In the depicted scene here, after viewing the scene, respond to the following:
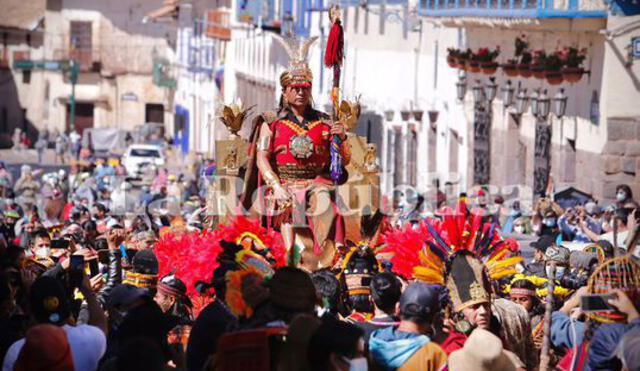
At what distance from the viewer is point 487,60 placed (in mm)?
26531

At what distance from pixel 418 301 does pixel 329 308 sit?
57.3 inches

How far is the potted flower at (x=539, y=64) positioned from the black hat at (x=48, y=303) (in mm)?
16648

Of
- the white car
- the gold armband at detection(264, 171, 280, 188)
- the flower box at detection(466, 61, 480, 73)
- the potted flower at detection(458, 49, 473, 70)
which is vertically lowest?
the white car

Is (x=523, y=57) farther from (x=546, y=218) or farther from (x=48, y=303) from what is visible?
(x=48, y=303)

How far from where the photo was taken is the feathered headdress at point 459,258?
865 cm

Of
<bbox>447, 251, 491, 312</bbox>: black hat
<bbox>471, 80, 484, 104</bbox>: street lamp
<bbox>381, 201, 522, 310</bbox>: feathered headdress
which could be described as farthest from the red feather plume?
<bbox>471, 80, 484, 104</bbox>: street lamp

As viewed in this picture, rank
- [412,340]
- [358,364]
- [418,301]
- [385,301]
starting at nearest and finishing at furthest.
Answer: [358,364] < [412,340] < [418,301] < [385,301]

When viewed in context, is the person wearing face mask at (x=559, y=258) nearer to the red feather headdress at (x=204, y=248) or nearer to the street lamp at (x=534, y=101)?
the red feather headdress at (x=204, y=248)

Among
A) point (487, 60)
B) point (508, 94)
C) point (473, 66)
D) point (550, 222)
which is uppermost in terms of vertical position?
point (487, 60)

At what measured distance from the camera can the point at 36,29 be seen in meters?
70.2

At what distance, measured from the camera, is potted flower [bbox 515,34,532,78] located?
24516mm

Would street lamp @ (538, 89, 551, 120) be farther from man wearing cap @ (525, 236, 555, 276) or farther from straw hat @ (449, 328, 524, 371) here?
straw hat @ (449, 328, 524, 371)

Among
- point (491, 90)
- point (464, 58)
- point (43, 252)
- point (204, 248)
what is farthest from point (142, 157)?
point (204, 248)

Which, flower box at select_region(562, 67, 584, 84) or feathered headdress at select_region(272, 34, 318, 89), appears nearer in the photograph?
feathered headdress at select_region(272, 34, 318, 89)
